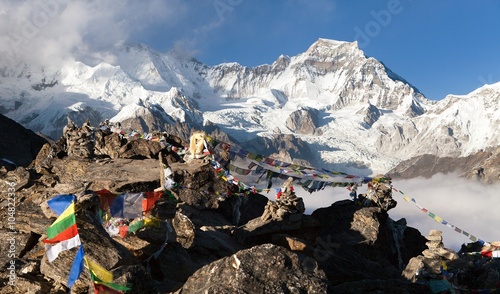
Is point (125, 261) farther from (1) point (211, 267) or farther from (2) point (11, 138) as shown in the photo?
Result: (2) point (11, 138)

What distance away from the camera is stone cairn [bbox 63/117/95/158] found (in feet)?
95.9

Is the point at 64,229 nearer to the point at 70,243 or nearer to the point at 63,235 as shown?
the point at 63,235

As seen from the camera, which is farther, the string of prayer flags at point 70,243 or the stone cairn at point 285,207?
the stone cairn at point 285,207

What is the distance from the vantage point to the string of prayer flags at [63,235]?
35.5ft

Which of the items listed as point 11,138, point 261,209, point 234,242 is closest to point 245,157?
point 261,209

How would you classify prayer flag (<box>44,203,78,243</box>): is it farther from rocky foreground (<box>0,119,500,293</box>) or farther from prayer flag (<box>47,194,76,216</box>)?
rocky foreground (<box>0,119,500,293</box>)

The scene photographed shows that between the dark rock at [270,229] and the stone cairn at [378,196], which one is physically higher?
the stone cairn at [378,196]

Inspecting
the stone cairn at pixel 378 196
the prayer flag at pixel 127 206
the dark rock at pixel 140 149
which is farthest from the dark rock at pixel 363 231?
the dark rock at pixel 140 149

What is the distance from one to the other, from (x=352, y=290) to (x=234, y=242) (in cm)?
807

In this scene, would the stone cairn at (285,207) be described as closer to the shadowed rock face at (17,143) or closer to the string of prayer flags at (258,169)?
the string of prayer flags at (258,169)

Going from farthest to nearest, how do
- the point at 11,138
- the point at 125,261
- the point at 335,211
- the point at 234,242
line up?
1. the point at 11,138
2. the point at 335,211
3. the point at 234,242
4. the point at 125,261

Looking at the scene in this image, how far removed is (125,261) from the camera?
448 inches

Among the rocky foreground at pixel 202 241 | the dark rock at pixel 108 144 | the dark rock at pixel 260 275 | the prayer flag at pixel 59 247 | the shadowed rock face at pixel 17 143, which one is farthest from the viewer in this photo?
the shadowed rock face at pixel 17 143

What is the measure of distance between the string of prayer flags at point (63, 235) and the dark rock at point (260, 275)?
324cm
